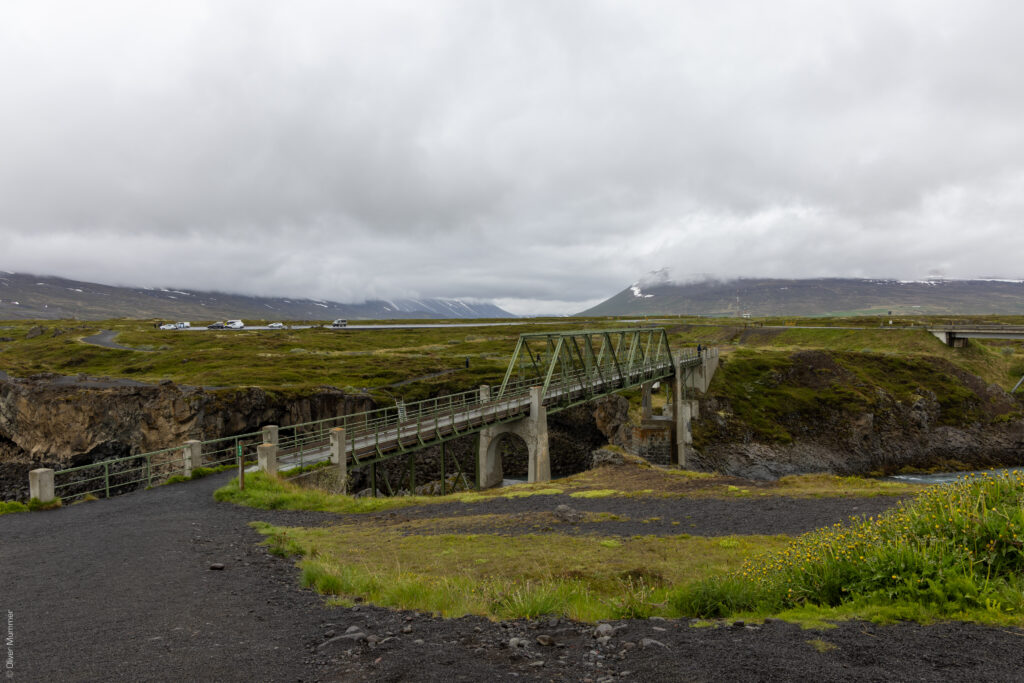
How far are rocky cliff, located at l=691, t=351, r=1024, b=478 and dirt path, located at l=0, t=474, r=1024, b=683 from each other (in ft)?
180

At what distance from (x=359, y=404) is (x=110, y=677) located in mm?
54533

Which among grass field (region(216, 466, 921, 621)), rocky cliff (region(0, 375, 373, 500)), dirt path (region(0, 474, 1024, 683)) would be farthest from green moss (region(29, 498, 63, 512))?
rocky cliff (region(0, 375, 373, 500))

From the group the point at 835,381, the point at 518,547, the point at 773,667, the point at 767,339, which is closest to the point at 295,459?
the point at 518,547

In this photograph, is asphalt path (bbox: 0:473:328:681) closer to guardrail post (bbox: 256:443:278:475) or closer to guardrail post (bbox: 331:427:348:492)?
guardrail post (bbox: 256:443:278:475)

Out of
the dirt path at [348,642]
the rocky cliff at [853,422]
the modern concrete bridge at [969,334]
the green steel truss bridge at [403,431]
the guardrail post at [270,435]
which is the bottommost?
the rocky cliff at [853,422]

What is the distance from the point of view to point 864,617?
7.22 metres

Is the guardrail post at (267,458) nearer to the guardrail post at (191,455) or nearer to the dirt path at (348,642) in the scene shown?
the guardrail post at (191,455)

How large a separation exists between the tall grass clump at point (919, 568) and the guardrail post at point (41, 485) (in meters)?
23.8

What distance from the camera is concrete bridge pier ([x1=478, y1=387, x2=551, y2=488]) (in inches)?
1652

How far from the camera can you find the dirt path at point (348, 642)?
619 centimetres

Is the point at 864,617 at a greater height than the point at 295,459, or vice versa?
the point at 864,617

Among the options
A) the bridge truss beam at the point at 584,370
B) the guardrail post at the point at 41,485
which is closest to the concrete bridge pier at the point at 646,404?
the bridge truss beam at the point at 584,370

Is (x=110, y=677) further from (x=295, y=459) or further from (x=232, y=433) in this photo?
(x=232, y=433)

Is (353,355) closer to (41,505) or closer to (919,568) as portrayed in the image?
(41,505)
